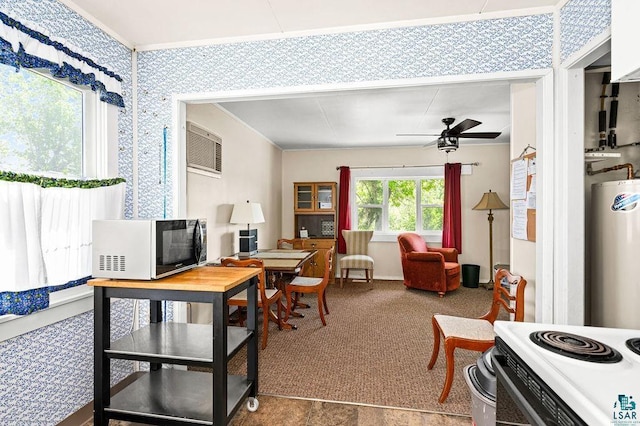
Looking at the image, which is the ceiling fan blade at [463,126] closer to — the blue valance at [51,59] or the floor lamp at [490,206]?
the floor lamp at [490,206]

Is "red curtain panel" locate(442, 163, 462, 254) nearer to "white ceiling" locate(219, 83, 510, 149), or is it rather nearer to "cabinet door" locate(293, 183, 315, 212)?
"white ceiling" locate(219, 83, 510, 149)

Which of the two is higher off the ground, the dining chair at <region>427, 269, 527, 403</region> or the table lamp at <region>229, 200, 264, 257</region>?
the table lamp at <region>229, 200, 264, 257</region>

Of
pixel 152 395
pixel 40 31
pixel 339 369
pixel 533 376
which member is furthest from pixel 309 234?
pixel 533 376

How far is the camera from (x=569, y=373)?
82cm

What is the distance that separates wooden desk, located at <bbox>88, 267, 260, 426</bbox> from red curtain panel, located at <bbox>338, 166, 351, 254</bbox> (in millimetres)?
4121

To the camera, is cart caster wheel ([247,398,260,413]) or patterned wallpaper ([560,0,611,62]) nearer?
patterned wallpaper ([560,0,611,62])

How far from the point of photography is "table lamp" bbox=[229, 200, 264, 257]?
3.93m

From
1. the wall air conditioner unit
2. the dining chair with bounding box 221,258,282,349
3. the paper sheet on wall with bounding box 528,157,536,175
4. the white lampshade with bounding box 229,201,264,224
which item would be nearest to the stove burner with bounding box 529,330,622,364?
the paper sheet on wall with bounding box 528,157,536,175

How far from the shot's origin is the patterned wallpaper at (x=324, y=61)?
195 centimetres

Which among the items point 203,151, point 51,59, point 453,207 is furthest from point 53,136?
point 453,207

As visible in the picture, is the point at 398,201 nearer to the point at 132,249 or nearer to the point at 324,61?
the point at 324,61

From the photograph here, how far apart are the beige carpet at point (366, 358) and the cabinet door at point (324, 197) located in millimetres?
1979

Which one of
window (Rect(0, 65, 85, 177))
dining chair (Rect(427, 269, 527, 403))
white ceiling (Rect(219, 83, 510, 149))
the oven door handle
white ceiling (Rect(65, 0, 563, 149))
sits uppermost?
white ceiling (Rect(219, 83, 510, 149))

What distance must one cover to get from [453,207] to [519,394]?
5.18 meters
